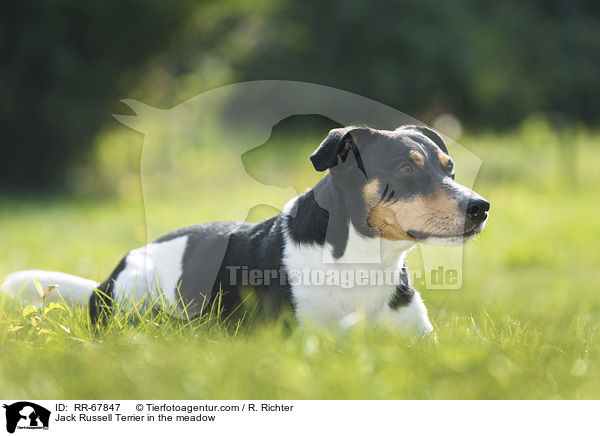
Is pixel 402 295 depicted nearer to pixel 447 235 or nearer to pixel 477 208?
pixel 447 235

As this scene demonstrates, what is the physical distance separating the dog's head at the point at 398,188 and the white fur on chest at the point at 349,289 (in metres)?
0.09

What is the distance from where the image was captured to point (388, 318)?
10.2ft

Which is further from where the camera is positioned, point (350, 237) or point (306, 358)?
point (350, 237)

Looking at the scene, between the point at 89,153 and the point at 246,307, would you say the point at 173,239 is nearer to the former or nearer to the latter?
the point at 246,307

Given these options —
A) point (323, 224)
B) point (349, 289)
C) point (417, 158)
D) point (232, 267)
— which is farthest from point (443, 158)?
point (232, 267)

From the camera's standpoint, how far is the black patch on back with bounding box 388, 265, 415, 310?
3.14m

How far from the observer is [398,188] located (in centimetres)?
298

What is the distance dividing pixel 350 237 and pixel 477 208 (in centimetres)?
62

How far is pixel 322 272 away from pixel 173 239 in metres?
1.08

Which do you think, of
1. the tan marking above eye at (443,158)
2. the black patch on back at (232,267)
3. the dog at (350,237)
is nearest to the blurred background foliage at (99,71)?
the black patch on back at (232,267)
